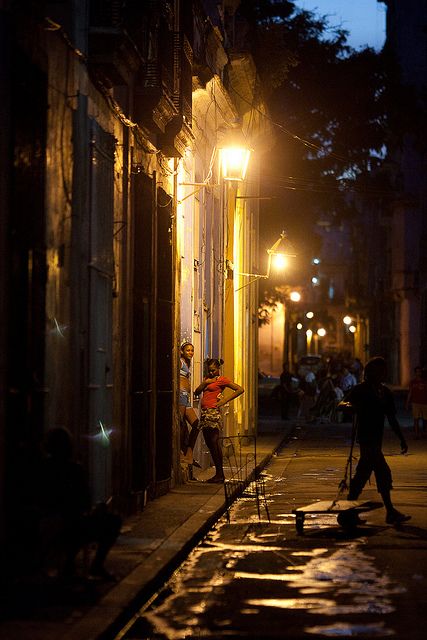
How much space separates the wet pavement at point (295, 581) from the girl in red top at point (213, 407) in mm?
1504

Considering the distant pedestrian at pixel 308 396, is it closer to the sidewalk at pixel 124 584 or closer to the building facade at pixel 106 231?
the building facade at pixel 106 231

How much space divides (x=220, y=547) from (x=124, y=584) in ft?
10.9

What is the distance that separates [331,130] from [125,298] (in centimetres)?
2920

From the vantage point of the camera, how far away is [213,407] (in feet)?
64.8

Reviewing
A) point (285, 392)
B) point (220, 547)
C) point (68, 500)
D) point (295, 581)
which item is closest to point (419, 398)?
point (285, 392)

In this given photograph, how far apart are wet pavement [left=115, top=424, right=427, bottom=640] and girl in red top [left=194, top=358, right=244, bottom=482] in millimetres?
1504

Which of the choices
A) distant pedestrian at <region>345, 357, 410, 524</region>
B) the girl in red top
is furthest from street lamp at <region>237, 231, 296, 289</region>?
distant pedestrian at <region>345, 357, 410, 524</region>

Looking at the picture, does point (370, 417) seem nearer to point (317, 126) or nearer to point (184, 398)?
point (184, 398)

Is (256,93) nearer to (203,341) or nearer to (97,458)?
(203,341)

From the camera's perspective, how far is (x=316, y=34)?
42688 millimetres

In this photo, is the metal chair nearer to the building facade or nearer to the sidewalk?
the sidewalk

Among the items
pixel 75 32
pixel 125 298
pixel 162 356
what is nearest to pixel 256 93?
pixel 162 356

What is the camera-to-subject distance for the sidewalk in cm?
862

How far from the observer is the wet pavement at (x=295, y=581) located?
30.2 ft
